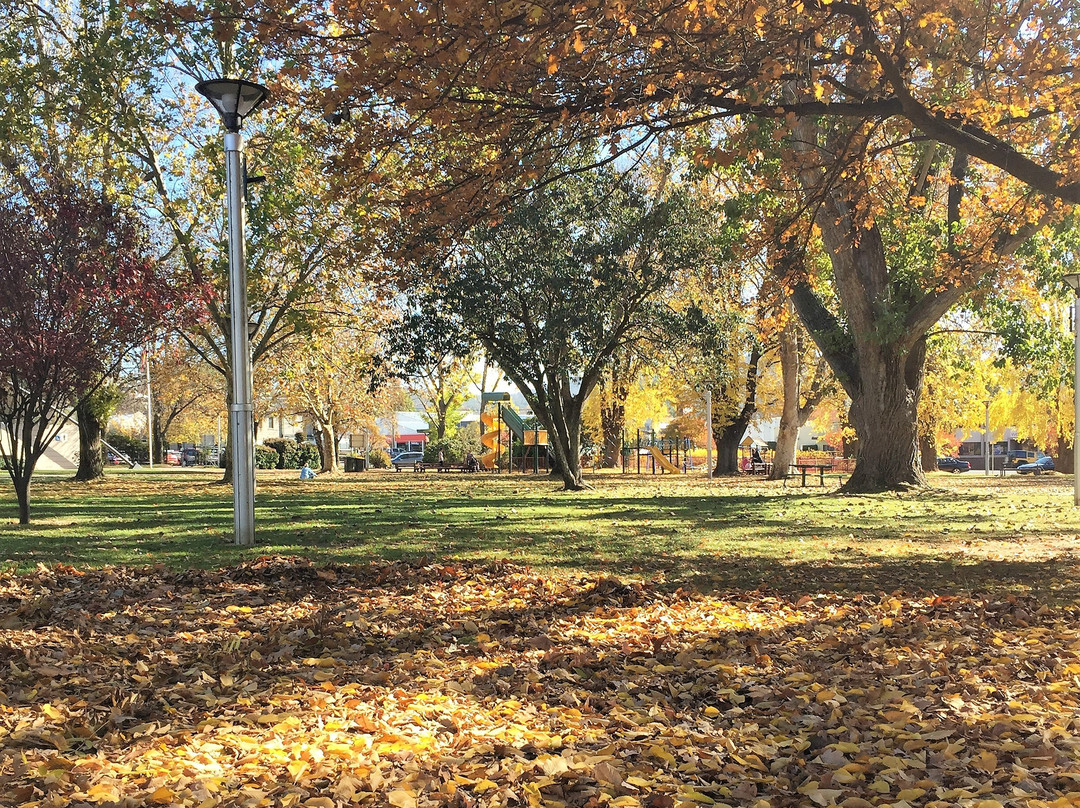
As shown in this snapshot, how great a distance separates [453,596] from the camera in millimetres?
6746

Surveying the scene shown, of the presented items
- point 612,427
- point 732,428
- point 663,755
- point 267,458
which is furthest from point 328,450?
point 663,755

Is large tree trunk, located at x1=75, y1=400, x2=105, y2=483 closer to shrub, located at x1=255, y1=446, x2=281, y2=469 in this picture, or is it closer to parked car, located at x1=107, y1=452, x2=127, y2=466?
shrub, located at x1=255, y1=446, x2=281, y2=469

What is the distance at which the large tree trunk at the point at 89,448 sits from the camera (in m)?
25.9

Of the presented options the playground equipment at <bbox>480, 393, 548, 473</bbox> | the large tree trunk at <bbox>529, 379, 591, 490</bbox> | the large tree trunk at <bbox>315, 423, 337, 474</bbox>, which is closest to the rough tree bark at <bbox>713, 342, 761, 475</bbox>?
the playground equipment at <bbox>480, 393, 548, 473</bbox>

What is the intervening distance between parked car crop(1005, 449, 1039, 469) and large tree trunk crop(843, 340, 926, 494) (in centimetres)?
3634

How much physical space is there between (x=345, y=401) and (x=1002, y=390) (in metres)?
29.1

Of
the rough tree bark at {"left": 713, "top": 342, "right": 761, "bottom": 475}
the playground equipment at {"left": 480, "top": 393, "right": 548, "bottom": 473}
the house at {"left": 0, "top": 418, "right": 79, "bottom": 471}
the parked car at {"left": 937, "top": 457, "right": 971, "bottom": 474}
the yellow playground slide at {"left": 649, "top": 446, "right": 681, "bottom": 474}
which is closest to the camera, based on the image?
the rough tree bark at {"left": 713, "top": 342, "right": 761, "bottom": 475}

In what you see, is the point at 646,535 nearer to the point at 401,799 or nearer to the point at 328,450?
the point at 401,799

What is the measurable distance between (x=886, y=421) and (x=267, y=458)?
115 ft

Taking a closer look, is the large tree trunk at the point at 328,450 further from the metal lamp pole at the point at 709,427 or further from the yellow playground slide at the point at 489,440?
the metal lamp pole at the point at 709,427

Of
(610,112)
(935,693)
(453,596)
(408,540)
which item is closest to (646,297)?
(408,540)

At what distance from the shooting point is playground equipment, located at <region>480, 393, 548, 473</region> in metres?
34.6

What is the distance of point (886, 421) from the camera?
57.0 feet

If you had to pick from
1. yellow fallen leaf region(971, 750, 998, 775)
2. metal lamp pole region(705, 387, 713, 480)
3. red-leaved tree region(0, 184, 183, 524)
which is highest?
red-leaved tree region(0, 184, 183, 524)
